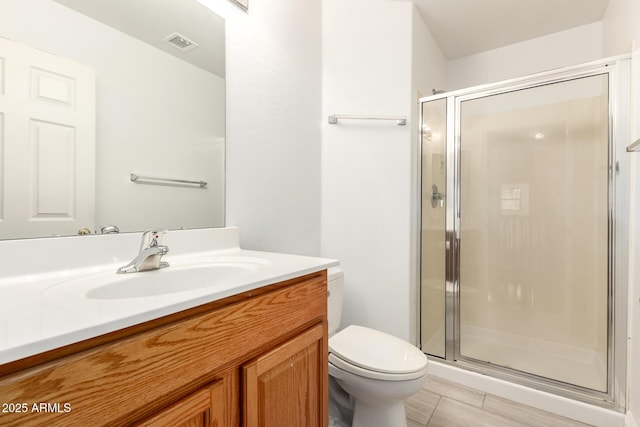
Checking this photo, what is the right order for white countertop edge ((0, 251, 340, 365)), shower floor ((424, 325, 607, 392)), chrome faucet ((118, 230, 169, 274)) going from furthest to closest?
shower floor ((424, 325, 607, 392)) → chrome faucet ((118, 230, 169, 274)) → white countertop edge ((0, 251, 340, 365))

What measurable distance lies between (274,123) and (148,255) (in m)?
0.97

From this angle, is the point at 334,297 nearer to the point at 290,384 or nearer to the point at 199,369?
the point at 290,384

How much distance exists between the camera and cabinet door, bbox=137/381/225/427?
522mm

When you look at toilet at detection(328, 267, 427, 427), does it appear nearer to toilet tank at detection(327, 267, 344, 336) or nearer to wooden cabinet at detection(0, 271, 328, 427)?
toilet tank at detection(327, 267, 344, 336)

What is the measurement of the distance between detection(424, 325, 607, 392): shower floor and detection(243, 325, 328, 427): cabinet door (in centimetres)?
133

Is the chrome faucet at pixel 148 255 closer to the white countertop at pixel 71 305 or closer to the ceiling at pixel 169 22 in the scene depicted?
the white countertop at pixel 71 305

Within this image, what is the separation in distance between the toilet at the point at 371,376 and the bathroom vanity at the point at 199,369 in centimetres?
28

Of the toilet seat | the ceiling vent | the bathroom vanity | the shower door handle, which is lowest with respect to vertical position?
the toilet seat

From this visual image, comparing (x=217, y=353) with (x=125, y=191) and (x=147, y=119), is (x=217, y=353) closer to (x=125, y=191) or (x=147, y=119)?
(x=125, y=191)

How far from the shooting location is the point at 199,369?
58 cm

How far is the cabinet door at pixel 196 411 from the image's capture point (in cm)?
A: 52

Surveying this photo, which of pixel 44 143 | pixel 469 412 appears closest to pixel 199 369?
pixel 44 143

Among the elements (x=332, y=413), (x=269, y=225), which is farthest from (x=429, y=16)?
(x=332, y=413)

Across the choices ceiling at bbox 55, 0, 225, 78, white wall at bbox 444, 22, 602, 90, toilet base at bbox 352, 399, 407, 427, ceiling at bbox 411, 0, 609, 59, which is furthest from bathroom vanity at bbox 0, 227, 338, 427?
white wall at bbox 444, 22, 602, 90
